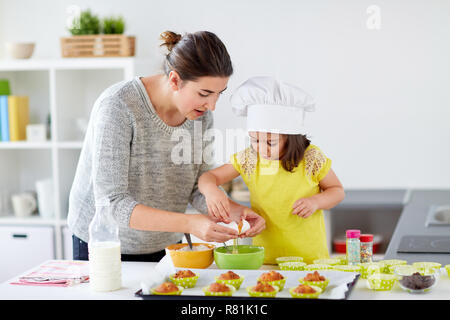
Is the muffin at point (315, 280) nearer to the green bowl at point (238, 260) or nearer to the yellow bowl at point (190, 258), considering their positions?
the green bowl at point (238, 260)

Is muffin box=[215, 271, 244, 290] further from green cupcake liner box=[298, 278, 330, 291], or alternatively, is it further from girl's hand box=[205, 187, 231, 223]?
girl's hand box=[205, 187, 231, 223]

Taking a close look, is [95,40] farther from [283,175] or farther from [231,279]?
[231,279]

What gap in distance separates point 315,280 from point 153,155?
0.60 m

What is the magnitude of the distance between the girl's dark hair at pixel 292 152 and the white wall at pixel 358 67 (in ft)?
3.68

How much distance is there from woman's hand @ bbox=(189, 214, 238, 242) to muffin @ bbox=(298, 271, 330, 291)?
0.78 ft

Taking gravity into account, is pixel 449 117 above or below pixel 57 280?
above

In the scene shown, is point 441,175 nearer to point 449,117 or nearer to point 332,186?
point 449,117

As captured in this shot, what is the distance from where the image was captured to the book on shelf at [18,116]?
3.04m

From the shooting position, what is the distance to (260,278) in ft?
4.45

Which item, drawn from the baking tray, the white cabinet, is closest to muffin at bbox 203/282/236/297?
the baking tray

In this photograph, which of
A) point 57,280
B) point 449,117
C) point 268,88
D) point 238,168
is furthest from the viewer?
point 449,117

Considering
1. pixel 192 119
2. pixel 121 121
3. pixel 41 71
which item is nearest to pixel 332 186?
pixel 192 119

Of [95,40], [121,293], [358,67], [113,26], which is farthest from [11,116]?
[121,293]

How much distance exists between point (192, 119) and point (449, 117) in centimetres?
174
